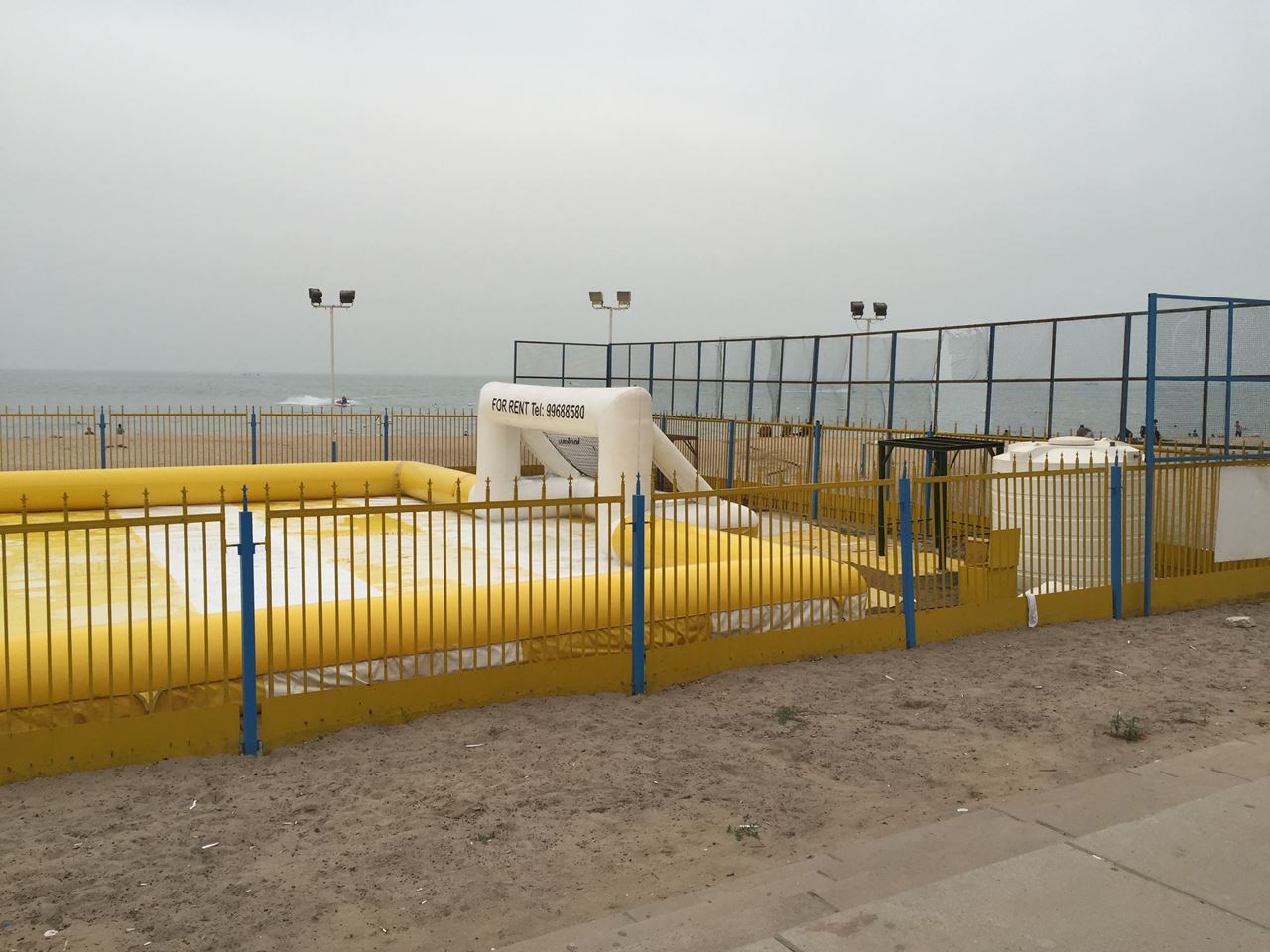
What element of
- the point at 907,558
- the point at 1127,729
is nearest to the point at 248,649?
the point at 907,558

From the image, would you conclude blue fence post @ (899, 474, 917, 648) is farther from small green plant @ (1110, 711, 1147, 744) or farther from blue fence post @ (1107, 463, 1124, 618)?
blue fence post @ (1107, 463, 1124, 618)

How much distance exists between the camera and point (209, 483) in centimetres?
1683

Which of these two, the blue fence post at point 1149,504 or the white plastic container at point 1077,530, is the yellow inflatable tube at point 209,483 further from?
the blue fence post at point 1149,504

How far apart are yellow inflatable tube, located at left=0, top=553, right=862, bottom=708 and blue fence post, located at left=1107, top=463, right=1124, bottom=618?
346 centimetres

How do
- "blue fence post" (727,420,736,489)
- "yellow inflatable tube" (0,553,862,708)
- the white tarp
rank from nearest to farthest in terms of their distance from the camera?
"yellow inflatable tube" (0,553,862,708), the white tarp, "blue fence post" (727,420,736,489)

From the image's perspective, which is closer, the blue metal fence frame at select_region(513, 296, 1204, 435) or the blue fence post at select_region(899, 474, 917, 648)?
the blue fence post at select_region(899, 474, 917, 648)

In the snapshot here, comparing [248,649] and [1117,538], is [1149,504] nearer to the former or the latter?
[1117,538]

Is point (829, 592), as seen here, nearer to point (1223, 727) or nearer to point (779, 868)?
point (1223, 727)

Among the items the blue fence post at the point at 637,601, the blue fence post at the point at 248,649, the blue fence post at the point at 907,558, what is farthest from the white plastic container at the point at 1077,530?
the blue fence post at the point at 248,649

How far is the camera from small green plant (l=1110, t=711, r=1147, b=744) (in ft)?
23.1

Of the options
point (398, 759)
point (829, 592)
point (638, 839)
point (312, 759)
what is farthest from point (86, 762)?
point (829, 592)

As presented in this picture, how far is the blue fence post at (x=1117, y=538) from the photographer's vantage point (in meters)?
10.5

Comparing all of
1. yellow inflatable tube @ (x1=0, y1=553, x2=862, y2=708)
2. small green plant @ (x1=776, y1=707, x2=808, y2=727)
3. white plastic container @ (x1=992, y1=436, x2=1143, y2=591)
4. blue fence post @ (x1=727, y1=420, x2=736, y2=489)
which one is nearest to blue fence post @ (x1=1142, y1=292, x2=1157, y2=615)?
white plastic container @ (x1=992, y1=436, x2=1143, y2=591)

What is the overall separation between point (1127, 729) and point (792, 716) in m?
2.20
